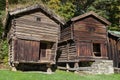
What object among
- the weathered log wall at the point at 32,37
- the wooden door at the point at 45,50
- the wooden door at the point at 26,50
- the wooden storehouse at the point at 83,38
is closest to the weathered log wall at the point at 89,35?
the wooden storehouse at the point at 83,38

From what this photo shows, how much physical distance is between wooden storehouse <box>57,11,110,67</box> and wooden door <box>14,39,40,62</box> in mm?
5703

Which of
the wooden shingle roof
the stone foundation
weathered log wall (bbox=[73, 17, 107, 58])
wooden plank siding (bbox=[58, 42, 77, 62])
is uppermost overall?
the wooden shingle roof

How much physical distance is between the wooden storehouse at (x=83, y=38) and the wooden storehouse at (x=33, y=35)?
3.29 m

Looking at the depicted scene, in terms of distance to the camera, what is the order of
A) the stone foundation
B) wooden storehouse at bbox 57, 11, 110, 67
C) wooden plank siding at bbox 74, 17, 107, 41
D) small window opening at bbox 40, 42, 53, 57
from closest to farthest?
small window opening at bbox 40, 42, 53, 57 < the stone foundation < wooden storehouse at bbox 57, 11, 110, 67 < wooden plank siding at bbox 74, 17, 107, 41

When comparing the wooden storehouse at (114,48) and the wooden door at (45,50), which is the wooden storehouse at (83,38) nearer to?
the wooden storehouse at (114,48)

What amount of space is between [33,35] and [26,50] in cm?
179

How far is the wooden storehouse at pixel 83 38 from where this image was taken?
Result: 29.0 m

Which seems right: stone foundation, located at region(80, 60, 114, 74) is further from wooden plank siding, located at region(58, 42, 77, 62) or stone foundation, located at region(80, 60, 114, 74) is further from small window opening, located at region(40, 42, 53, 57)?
small window opening, located at region(40, 42, 53, 57)

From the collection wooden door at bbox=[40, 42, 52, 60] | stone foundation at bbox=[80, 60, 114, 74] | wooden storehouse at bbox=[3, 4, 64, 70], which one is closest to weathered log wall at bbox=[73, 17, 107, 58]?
stone foundation at bbox=[80, 60, 114, 74]

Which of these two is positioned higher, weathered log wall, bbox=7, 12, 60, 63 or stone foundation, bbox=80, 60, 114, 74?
weathered log wall, bbox=7, 12, 60, 63

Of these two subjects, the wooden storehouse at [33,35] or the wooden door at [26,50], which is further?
the wooden storehouse at [33,35]

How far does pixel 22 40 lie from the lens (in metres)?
24.3

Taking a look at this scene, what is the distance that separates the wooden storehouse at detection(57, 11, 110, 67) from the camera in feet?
95.2

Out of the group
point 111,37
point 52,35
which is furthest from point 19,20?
point 111,37
